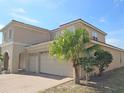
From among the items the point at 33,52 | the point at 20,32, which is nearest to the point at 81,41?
the point at 33,52

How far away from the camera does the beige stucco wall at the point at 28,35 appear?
24820mm

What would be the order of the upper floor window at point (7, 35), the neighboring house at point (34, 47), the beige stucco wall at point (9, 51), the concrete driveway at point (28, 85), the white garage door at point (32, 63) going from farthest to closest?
the upper floor window at point (7, 35) → the beige stucco wall at point (9, 51) → the white garage door at point (32, 63) → the neighboring house at point (34, 47) → the concrete driveway at point (28, 85)

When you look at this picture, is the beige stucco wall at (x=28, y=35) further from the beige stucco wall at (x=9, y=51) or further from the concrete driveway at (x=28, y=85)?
the concrete driveway at (x=28, y=85)

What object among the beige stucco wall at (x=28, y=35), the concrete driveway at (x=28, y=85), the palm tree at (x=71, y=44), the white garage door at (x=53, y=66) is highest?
the beige stucco wall at (x=28, y=35)

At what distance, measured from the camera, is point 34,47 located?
23.5 metres

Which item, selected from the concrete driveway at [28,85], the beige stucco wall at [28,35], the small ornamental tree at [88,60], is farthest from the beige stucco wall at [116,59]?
the beige stucco wall at [28,35]

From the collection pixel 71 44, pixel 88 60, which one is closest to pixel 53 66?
pixel 88 60

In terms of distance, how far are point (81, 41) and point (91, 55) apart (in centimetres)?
243

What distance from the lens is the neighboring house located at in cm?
2072

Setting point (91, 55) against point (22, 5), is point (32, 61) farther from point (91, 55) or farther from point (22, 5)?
point (91, 55)

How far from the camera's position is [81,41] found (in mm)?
13125

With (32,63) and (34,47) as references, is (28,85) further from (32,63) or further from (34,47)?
(32,63)

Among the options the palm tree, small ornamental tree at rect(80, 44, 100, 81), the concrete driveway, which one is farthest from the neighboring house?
the palm tree

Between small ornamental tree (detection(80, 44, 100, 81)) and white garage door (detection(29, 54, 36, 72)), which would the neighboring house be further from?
small ornamental tree (detection(80, 44, 100, 81))
